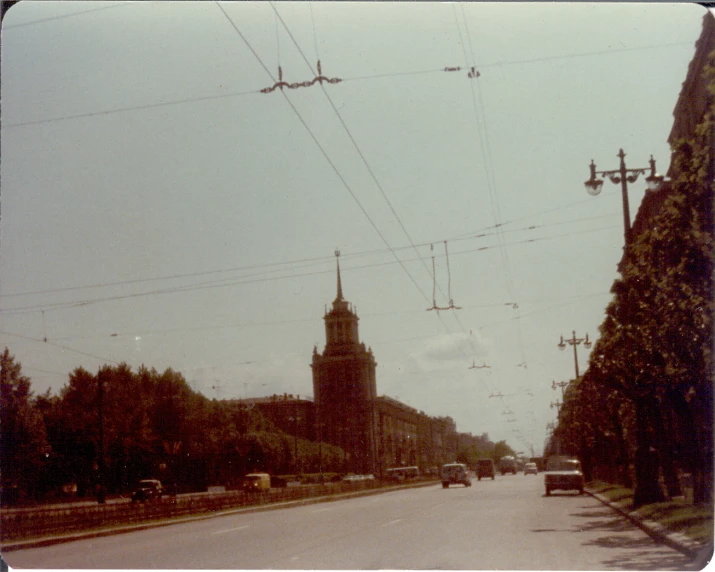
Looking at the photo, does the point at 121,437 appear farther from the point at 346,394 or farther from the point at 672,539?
the point at 346,394

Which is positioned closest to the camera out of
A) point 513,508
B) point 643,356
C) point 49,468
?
point 643,356

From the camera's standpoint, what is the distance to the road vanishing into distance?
46.5 feet

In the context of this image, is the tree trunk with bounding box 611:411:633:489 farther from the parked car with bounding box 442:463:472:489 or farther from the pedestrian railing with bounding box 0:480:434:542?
the parked car with bounding box 442:463:472:489

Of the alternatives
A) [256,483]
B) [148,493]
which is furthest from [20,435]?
[256,483]

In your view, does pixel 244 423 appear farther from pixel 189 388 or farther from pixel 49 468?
pixel 49 468

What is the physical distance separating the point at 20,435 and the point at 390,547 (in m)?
46.6

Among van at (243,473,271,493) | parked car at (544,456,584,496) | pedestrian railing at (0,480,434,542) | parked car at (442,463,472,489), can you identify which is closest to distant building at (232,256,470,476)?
van at (243,473,271,493)

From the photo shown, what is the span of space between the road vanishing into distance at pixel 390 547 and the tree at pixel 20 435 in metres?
34.7

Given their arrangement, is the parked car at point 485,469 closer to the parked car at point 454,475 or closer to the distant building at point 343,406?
the parked car at point 454,475

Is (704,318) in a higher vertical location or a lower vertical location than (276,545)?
higher

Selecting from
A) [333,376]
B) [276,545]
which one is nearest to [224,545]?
[276,545]

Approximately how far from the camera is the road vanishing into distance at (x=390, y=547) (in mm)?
14188

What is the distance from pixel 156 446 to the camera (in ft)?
251

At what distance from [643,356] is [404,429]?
14208cm
